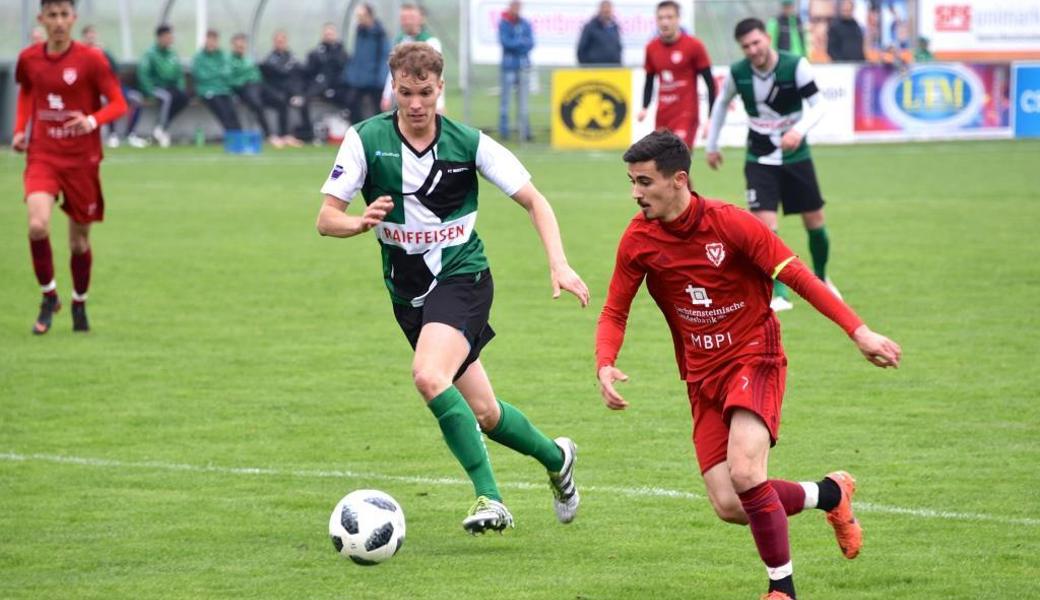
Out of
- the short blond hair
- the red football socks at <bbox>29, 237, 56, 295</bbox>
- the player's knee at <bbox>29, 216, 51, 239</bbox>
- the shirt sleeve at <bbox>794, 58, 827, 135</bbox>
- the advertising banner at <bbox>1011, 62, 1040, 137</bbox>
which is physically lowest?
the advertising banner at <bbox>1011, 62, 1040, 137</bbox>

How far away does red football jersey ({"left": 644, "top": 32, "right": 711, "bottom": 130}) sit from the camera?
1720cm

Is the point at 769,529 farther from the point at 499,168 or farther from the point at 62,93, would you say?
the point at 62,93

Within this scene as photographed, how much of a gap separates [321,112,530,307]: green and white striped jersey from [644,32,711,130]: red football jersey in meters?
10.5

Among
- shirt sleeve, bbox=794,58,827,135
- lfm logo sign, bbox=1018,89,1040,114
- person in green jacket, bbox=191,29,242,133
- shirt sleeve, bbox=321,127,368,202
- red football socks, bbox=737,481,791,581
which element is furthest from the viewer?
person in green jacket, bbox=191,29,242,133

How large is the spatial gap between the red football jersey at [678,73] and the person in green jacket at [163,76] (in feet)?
45.8

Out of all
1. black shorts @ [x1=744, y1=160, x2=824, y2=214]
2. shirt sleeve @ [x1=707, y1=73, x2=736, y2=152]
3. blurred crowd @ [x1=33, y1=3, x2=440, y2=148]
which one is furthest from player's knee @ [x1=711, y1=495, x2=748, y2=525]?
blurred crowd @ [x1=33, y1=3, x2=440, y2=148]

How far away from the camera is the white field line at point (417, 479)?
6766 millimetres

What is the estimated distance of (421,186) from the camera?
21.9 ft

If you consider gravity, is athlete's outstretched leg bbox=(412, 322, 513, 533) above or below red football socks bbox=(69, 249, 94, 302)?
above

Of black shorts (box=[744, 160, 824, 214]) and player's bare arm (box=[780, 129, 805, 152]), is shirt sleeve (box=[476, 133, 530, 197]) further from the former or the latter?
black shorts (box=[744, 160, 824, 214])

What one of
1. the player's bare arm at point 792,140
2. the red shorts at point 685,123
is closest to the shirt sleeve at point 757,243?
the player's bare arm at point 792,140

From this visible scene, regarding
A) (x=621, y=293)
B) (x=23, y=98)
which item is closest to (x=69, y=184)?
(x=23, y=98)

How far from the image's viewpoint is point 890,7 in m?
30.8

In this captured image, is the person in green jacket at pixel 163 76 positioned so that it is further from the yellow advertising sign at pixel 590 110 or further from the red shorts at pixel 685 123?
the red shorts at pixel 685 123
